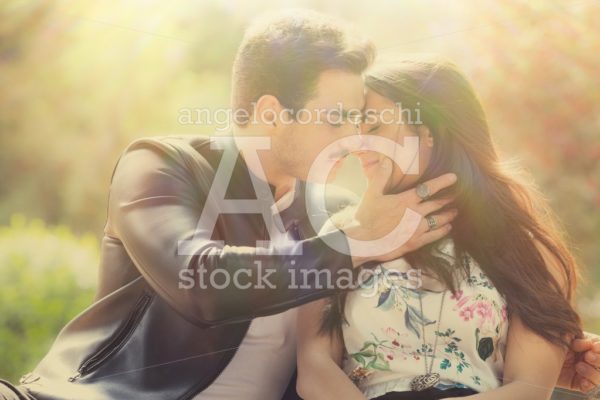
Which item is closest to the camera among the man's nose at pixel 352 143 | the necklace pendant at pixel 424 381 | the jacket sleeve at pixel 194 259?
the jacket sleeve at pixel 194 259

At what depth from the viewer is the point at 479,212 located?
4.34 ft

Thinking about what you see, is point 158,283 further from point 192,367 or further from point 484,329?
point 484,329

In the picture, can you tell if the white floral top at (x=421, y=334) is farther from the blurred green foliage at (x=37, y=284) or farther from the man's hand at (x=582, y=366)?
the blurred green foliage at (x=37, y=284)

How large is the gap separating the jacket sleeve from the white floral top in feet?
0.47

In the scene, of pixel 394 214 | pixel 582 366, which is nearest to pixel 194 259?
pixel 394 214

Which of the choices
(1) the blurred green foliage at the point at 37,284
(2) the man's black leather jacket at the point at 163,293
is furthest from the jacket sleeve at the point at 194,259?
(1) the blurred green foliage at the point at 37,284

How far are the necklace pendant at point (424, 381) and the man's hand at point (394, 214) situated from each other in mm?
225

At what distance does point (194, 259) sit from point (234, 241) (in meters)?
0.23

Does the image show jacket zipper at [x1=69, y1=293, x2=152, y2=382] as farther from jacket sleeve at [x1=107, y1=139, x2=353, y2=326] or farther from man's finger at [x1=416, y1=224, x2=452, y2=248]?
man's finger at [x1=416, y1=224, x2=452, y2=248]

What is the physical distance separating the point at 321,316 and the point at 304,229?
0.20 metres

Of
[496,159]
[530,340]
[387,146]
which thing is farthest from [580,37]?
[530,340]

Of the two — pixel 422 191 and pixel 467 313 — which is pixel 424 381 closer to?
pixel 467 313

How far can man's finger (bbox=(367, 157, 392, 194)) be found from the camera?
1.33 metres

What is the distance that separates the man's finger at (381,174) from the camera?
1.33m
